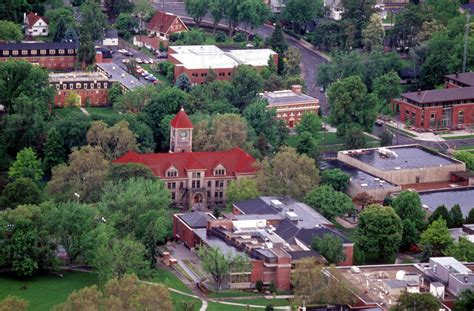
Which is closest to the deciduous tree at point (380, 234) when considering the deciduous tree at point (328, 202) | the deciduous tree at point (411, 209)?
the deciduous tree at point (411, 209)

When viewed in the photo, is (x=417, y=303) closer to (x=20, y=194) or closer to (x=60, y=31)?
(x=20, y=194)

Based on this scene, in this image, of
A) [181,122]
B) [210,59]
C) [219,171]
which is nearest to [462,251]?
[219,171]

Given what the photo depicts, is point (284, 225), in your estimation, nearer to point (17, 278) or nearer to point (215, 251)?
point (215, 251)

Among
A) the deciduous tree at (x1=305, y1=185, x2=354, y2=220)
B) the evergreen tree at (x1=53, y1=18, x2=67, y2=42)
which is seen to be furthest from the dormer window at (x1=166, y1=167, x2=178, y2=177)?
the evergreen tree at (x1=53, y1=18, x2=67, y2=42)

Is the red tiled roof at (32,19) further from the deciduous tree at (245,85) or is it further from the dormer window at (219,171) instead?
the dormer window at (219,171)

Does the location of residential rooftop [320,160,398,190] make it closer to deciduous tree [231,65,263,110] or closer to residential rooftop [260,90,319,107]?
deciduous tree [231,65,263,110]
